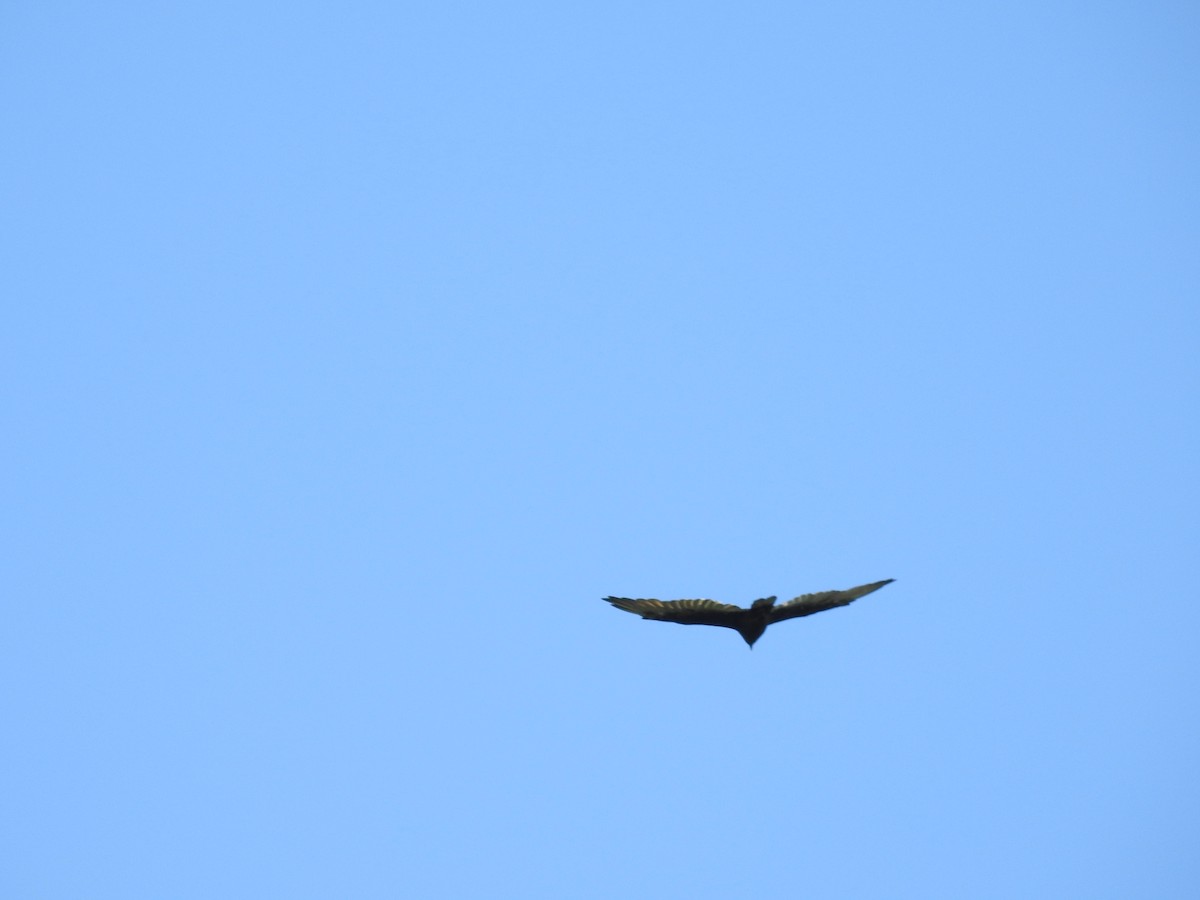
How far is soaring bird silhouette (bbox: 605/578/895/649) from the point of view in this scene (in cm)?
2284

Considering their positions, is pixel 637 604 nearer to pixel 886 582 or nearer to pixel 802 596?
pixel 802 596

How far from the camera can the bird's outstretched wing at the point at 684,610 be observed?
22.9 meters

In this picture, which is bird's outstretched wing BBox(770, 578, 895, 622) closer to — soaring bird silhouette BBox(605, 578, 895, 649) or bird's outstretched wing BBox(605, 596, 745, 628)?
soaring bird silhouette BBox(605, 578, 895, 649)

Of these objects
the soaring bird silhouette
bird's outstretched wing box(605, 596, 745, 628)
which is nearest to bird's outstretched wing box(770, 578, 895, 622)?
the soaring bird silhouette

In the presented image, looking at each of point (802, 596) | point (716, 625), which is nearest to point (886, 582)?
point (802, 596)

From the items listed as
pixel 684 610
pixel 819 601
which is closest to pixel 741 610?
pixel 684 610

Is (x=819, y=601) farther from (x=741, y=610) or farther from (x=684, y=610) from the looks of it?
(x=684, y=610)

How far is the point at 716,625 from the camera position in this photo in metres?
23.5

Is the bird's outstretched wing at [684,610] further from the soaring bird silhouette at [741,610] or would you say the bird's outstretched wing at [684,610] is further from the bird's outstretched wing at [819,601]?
the bird's outstretched wing at [819,601]

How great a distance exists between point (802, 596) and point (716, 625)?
1.90 metres

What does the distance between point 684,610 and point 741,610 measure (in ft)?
4.03

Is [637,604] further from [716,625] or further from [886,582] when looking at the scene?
[886,582]

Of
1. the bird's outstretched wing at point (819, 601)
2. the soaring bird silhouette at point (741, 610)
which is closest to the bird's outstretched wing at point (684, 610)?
the soaring bird silhouette at point (741, 610)

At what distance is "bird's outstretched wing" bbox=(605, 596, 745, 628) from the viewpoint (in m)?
22.9
